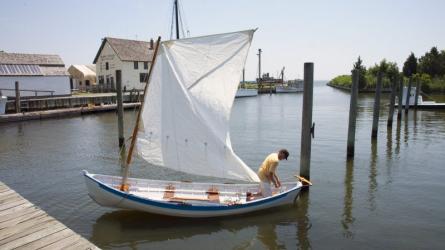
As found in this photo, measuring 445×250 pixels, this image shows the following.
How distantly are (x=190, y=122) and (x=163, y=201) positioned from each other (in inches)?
99.2

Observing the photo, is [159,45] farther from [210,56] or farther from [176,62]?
[210,56]

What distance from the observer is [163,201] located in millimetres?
11805

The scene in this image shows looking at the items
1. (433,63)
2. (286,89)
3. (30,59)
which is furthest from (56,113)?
(433,63)

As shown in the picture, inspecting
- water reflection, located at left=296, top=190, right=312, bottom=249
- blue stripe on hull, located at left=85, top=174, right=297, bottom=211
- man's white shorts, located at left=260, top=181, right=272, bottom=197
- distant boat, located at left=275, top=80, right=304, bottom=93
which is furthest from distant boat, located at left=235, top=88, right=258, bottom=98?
blue stripe on hull, located at left=85, top=174, right=297, bottom=211

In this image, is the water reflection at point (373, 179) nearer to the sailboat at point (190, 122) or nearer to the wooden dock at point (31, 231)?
the sailboat at point (190, 122)

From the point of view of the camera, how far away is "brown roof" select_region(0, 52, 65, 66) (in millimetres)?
49881

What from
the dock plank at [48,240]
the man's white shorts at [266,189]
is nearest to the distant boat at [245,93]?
the man's white shorts at [266,189]

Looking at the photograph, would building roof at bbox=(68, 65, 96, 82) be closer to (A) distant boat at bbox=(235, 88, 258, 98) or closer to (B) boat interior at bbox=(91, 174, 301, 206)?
(A) distant boat at bbox=(235, 88, 258, 98)

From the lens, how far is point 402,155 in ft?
73.5

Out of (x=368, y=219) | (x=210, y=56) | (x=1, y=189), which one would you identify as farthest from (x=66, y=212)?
(x=368, y=219)

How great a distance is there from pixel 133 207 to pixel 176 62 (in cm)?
462

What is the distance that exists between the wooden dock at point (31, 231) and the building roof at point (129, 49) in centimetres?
5761

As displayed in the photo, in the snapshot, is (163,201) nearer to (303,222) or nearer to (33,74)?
(303,222)

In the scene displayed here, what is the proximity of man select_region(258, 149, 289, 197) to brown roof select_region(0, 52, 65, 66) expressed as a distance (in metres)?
46.7
